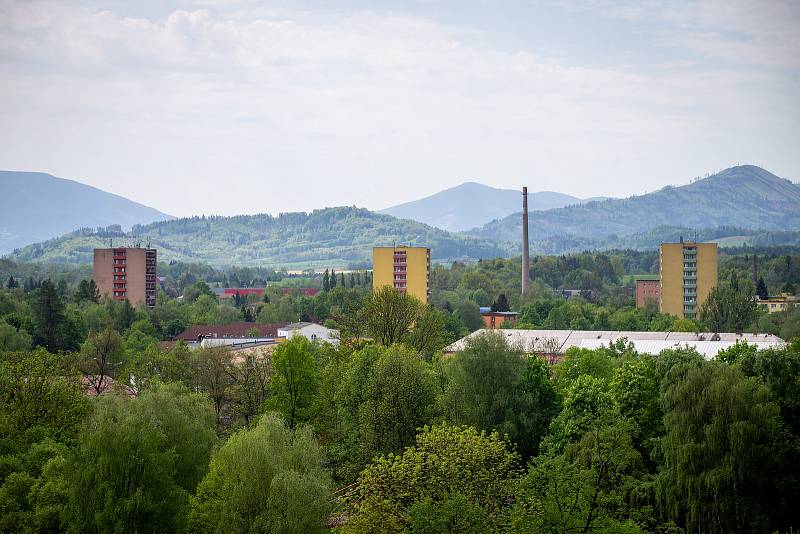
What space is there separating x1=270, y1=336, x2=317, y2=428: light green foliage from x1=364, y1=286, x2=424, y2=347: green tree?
10060 millimetres

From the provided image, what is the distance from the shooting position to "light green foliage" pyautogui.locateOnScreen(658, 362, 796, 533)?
32.6 meters

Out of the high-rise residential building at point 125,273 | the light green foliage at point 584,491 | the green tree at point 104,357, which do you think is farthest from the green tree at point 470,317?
the light green foliage at point 584,491

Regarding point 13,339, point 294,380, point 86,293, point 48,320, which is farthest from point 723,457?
→ point 86,293

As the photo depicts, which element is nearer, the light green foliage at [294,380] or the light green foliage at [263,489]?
the light green foliage at [263,489]

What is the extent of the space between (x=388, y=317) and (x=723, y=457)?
2977 centimetres

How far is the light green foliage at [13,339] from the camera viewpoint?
2948 inches

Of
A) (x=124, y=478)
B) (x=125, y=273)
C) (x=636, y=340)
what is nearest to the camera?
(x=124, y=478)

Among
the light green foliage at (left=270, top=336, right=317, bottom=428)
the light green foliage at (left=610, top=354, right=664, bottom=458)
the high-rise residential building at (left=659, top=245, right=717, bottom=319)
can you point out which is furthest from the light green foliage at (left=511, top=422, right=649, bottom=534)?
the high-rise residential building at (left=659, top=245, right=717, bottom=319)

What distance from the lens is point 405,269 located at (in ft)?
398

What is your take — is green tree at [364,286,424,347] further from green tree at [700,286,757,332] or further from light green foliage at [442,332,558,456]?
green tree at [700,286,757,332]

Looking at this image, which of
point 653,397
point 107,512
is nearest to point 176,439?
point 107,512

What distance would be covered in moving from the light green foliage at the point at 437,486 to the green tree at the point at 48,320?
61.7 m

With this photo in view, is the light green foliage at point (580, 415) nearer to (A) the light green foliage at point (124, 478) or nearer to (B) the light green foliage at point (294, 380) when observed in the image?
(A) the light green foliage at point (124, 478)

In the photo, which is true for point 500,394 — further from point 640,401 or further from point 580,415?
point 640,401
